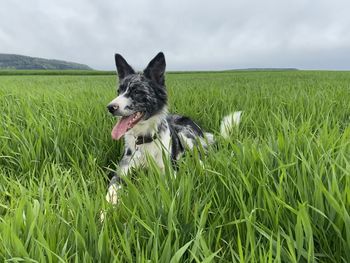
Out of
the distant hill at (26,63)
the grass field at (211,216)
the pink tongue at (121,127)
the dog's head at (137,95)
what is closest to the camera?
the grass field at (211,216)

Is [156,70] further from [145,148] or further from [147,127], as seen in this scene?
[145,148]

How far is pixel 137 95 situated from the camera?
3.80 metres

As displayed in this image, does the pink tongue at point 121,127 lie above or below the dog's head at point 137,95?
below

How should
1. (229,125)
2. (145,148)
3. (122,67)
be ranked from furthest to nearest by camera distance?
(122,67)
(229,125)
(145,148)

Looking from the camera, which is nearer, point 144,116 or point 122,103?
point 122,103

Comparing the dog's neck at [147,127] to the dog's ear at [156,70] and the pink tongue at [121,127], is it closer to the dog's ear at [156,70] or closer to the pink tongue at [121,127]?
the pink tongue at [121,127]

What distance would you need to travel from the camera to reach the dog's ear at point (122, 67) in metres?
4.20

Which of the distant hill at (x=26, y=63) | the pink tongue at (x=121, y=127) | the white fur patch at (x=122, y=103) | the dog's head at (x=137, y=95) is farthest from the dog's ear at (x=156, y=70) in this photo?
the distant hill at (x=26, y=63)

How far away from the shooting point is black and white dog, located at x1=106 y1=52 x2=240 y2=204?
3.51 meters

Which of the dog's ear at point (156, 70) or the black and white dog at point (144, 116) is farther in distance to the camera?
the dog's ear at point (156, 70)

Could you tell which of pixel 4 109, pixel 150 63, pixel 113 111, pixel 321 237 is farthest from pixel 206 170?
pixel 4 109

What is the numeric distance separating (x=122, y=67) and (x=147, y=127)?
101 cm

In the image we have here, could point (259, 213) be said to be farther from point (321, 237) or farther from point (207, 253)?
point (207, 253)

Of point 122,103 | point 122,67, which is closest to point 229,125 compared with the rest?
point 122,103
